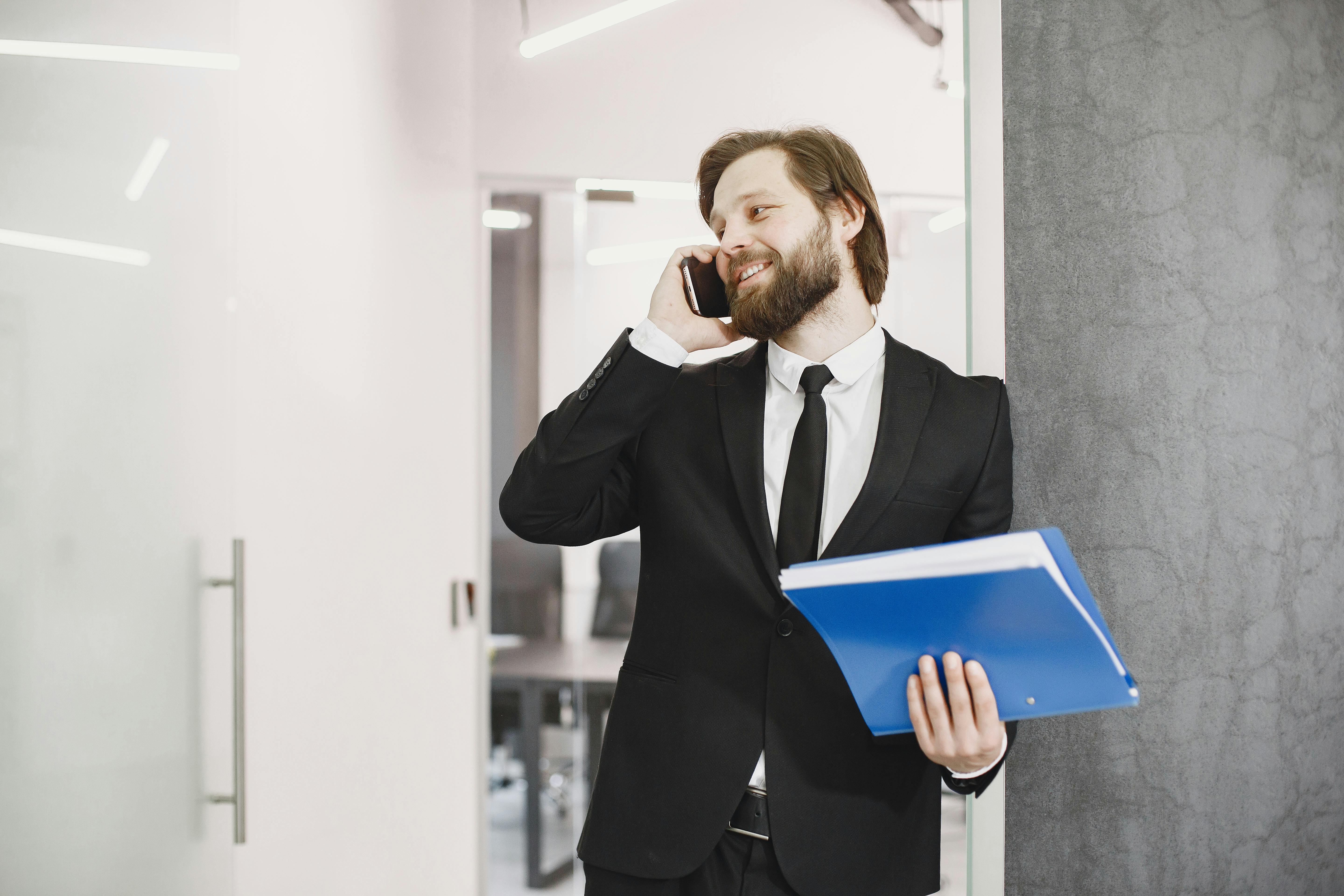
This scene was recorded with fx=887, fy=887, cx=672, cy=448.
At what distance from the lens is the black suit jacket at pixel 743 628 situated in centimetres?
111

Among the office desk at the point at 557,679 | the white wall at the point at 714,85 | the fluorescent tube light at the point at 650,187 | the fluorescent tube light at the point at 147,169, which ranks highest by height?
the white wall at the point at 714,85

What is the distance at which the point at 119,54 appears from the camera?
1.31 metres

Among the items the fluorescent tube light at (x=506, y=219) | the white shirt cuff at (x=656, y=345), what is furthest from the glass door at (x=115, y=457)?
the fluorescent tube light at (x=506, y=219)

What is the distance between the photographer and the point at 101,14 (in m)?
1.25

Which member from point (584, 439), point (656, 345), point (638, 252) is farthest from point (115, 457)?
point (638, 252)

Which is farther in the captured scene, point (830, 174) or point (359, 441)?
point (359, 441)

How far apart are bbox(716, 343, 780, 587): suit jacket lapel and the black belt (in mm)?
268

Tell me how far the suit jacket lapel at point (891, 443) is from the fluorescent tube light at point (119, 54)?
1.13 m

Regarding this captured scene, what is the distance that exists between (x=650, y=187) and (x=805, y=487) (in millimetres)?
1589

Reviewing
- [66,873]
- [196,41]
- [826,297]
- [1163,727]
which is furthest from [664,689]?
[196,41]

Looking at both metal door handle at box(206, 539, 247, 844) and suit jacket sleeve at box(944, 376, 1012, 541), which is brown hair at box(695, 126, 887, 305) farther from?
metal door handle at box(206, 539, 247, 844)

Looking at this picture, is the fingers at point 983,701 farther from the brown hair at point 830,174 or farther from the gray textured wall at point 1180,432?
the brown hair at point 830,174

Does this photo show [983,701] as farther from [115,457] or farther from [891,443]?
[115,457]

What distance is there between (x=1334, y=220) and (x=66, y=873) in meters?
2.00
